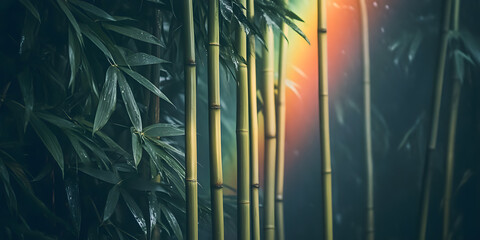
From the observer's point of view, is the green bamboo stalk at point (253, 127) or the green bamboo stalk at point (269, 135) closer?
the green bamboo stalk at point (253, 127)

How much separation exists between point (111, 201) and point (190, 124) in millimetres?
290

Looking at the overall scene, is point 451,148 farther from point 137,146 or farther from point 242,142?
point 137,146

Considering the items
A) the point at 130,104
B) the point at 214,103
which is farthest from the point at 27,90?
the point at 214,103

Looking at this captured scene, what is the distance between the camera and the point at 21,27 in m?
1.44

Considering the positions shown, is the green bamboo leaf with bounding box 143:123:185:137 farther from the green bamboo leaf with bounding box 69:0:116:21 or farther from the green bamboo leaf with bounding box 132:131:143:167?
the green bamboo leaf with bounding box 69:0:116:21

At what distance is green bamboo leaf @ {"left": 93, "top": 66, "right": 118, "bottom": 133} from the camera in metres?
1.32

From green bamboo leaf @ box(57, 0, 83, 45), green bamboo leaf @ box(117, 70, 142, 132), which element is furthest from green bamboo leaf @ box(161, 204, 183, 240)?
green bamboo leaf @ box(57, 0, 83, 45)

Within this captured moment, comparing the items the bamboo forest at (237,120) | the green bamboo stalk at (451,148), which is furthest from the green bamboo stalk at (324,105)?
the green bamboo stalk at (451,148)

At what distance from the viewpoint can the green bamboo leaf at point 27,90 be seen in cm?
129

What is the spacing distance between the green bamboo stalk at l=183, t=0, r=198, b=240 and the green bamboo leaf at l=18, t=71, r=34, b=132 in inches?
15.0

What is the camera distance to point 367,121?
2115 mm

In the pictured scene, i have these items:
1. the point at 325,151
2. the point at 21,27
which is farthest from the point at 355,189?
the point at 21,27

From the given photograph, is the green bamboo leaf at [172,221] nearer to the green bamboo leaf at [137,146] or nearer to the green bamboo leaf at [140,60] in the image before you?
the green bamboo leaf at [137,146]

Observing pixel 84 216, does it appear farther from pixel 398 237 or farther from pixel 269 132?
pixel 398 237
